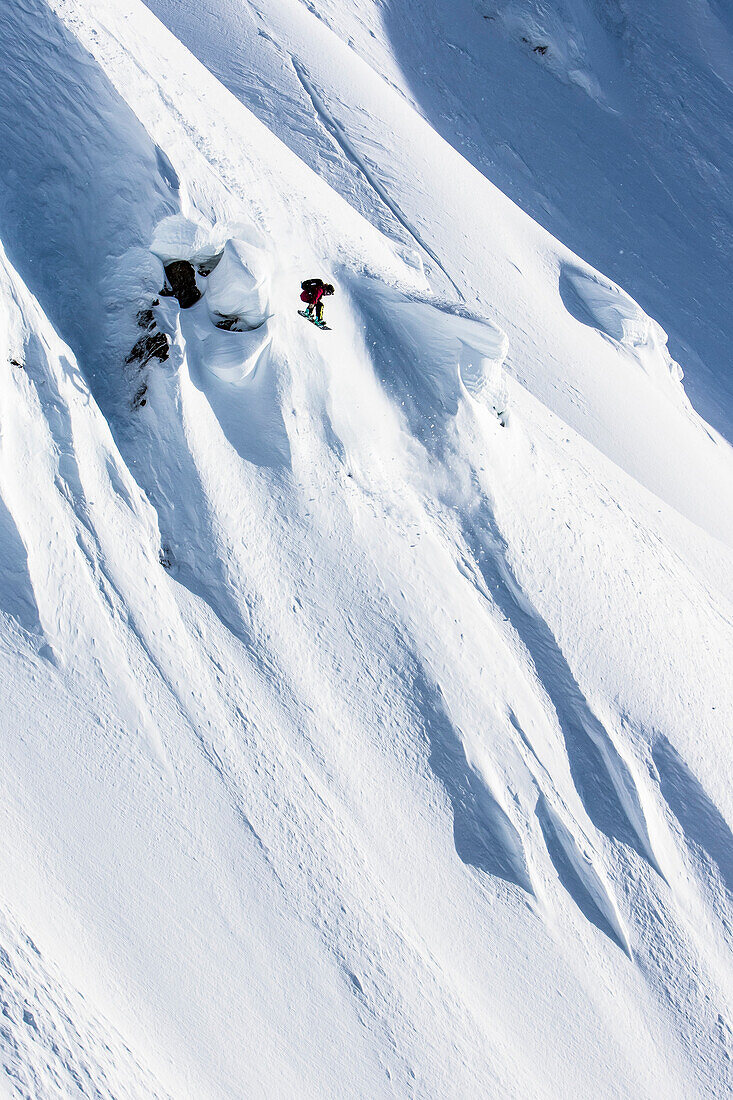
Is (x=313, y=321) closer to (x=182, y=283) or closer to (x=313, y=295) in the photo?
(x=313, y=295)

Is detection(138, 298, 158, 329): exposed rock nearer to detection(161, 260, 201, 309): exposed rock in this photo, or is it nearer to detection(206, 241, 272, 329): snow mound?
detection(161, 260, 201, 309): exposed rock

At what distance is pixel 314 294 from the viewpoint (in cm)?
1538

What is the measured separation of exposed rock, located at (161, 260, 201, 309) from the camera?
48.5ft

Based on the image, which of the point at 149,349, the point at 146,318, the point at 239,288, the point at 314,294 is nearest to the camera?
the point at 149,349

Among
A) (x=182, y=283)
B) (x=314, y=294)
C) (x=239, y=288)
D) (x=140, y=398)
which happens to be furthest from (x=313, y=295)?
(x=140, y=398)

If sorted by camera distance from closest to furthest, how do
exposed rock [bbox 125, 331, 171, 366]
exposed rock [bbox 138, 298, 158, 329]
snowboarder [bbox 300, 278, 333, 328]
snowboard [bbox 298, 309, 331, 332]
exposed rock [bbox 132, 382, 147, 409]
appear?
1. exposed rock [bbox 132, 382, 147, 409]
2. exposed rock [bbox 125, 331, 171, 366]
3. exposed rock [bbox 138, 298, 158, 329]
4. snowboarder [bbox 300, 278, 333, 328]
5. snowboard [bbox 298, 309, 331, 332]

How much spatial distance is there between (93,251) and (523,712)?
12159 mm

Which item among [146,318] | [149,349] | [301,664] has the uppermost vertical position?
[146,318]

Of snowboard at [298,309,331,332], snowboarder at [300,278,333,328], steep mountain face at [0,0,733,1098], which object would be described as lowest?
steep mountain face at [0,0,733,1098]

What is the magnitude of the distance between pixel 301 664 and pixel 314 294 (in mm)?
7321

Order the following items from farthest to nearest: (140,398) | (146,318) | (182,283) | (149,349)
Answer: (182,283)
(146,318)
(149,349)
(140,398)

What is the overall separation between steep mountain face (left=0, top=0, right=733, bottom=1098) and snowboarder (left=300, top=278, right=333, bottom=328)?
1.47 ft

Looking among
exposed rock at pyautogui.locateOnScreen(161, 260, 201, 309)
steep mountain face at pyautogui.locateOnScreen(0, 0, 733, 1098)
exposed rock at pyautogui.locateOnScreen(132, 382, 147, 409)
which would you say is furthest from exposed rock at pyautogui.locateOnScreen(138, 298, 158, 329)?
exposed rock at pyautogui.locateOnScreen(132, 382, 147, 409)

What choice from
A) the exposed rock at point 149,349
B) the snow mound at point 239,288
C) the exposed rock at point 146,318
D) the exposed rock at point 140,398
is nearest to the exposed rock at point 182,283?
the snow mound at point 239,288
